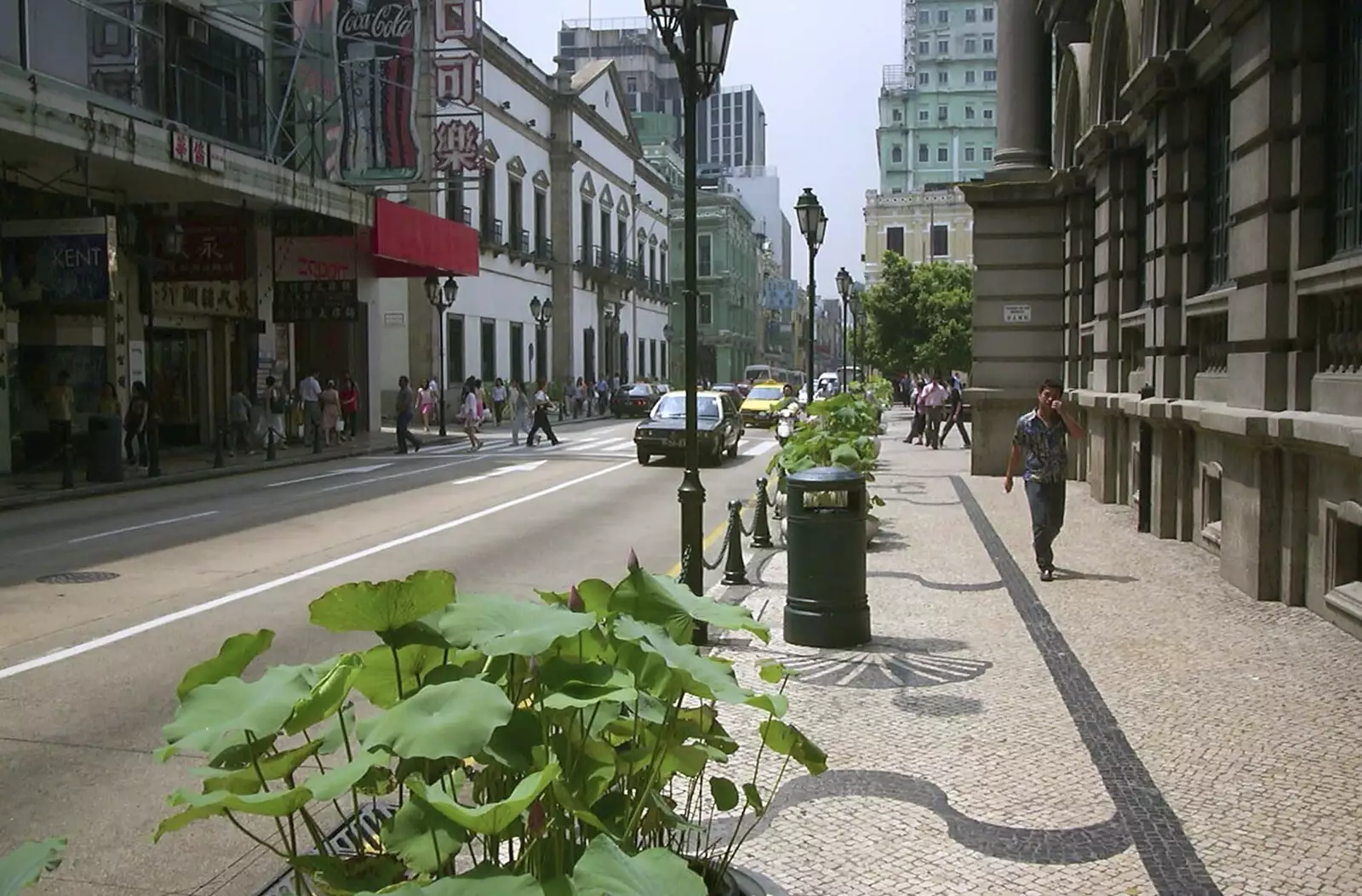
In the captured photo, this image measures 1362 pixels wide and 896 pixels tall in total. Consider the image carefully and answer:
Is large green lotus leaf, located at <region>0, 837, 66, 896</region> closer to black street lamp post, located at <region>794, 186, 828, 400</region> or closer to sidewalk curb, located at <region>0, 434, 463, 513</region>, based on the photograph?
sidewalk curb, located at <region>0, 434, 463, 513</region>

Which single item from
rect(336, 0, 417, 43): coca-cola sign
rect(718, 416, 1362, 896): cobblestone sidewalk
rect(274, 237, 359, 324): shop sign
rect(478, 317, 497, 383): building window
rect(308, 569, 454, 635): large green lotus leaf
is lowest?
rect(718, 416, 1362, 896): cobblestone sidewalk

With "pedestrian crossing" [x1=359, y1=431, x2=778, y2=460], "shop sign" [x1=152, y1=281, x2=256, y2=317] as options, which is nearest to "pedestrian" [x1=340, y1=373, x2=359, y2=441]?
"pedestrian crossing" [x1=359, y1=431, x2=778, y2=460]

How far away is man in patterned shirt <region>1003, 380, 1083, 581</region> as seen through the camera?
1124 centimetres

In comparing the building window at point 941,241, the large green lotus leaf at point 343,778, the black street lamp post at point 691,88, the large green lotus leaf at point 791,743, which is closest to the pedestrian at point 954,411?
the black street lamp post at point 691,88

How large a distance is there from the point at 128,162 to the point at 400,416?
34.5 ft

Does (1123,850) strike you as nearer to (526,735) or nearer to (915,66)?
(526,735)

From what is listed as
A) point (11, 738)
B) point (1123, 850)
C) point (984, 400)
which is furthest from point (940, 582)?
point (984, 400)

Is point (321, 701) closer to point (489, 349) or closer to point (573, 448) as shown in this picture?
point (573, 448)

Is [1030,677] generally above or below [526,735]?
below

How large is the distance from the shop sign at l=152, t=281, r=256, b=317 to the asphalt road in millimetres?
5028

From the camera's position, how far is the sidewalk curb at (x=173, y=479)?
19.4m

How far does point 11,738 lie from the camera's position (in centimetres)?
677

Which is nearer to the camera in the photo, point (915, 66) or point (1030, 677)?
point (1030, 677)

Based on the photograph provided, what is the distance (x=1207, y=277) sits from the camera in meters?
12.8
